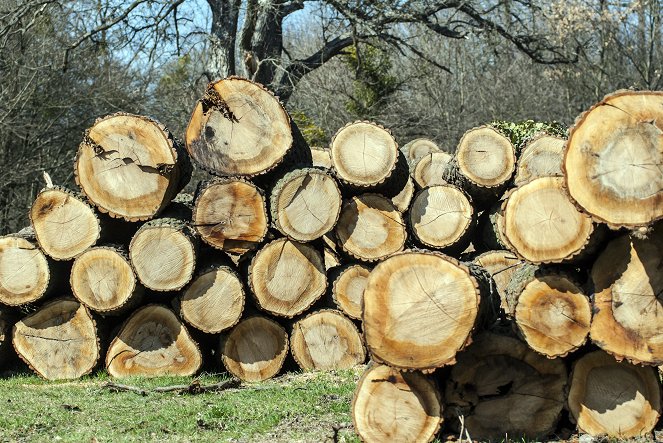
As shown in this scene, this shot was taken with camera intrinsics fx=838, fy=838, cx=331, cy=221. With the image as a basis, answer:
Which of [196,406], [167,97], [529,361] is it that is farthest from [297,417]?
[167,97]

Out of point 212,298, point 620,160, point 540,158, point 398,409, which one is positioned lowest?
point 398,409

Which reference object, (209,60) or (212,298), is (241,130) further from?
(209,60)

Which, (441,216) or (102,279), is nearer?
(102,279)

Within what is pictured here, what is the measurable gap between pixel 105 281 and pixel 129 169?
1087mm

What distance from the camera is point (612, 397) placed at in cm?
517

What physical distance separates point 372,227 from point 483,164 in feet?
4.81

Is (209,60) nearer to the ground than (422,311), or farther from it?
farther from it

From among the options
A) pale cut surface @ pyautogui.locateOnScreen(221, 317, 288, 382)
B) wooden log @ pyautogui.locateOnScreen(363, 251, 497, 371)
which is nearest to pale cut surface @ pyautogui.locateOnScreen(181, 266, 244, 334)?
pale cut surface @ pyautogui.locateOnScreen(221, 317, 288, 382)

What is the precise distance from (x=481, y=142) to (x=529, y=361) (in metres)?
3.82

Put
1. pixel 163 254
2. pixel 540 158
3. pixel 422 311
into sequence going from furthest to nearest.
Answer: pixel 540 158 < pixel 163 254 < pixel 422 311

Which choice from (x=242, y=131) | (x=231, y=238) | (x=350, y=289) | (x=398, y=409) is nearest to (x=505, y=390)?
(x=398, y=409)

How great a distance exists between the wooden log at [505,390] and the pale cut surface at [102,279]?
371cm

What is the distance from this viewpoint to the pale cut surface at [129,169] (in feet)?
25.8

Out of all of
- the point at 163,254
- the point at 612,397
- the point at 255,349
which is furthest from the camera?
the point at 255,349
